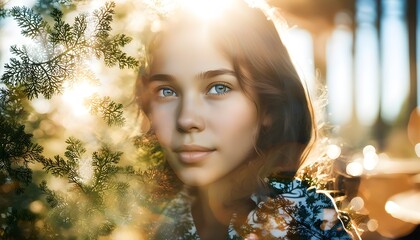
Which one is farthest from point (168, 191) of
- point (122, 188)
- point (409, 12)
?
point (409, 12)

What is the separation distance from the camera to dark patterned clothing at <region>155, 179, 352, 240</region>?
188 centimetres

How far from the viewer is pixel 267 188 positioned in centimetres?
202

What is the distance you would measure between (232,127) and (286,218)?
351mm

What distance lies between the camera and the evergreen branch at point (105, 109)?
179 centimetres

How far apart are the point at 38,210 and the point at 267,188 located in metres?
0.77

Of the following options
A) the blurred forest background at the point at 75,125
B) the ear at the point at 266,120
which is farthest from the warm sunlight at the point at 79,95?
the ear at the point at 266,120

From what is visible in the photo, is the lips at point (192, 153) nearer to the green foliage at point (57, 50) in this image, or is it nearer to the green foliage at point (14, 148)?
the green foliage at point (57, 50)

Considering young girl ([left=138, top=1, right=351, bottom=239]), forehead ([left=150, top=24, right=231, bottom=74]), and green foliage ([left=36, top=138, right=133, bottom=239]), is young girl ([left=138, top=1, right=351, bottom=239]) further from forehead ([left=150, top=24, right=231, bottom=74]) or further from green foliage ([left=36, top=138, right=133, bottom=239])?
green foliage ([left=36, top=138, right=133, bottom=239])

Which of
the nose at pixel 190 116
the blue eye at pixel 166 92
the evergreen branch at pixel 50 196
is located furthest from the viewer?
the blue eye at pixel 166 92

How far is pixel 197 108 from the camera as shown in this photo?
1889mm

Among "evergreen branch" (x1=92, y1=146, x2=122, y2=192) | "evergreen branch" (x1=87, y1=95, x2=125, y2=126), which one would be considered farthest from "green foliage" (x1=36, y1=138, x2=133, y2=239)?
"evergreen branch" (x1=87, y1=95, x2=125, y2=126)

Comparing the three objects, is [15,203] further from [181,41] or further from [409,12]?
[409,12]

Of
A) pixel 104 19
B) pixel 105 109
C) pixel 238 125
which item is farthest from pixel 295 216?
pixel 104 19

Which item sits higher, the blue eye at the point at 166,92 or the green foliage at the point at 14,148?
the blue eye at the point at 166,92
